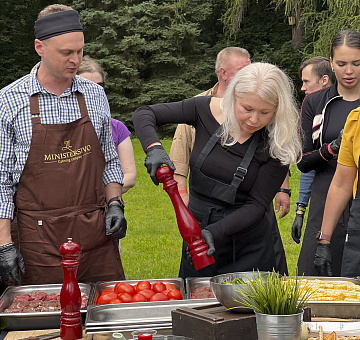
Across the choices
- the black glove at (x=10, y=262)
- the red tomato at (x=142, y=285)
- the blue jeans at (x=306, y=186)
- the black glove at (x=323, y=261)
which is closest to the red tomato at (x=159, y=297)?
the red tomato at (x=142, y=285)

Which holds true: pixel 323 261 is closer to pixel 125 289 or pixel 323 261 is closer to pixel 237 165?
pixel 237 165

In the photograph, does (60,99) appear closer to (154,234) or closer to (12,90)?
(12,90)

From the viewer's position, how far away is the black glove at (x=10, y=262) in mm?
3090

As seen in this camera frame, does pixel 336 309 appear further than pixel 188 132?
No

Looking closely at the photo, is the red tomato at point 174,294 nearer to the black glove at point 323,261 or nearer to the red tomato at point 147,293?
the red tomato at point 147,293

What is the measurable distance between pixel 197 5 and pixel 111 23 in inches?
142

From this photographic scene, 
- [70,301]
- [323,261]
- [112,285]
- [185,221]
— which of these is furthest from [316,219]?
[70,301]

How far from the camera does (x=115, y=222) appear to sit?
3350mm

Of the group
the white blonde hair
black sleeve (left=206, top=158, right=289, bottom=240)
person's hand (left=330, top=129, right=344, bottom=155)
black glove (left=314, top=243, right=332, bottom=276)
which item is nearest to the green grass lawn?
person's hand (left=330, top=129, right=344, bottom=155)

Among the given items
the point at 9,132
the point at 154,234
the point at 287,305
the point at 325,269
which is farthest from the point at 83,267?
the point at 154,234

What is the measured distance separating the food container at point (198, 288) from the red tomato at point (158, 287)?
0.38 ft

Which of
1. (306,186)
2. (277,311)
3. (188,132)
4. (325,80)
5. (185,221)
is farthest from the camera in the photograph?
(325,80)

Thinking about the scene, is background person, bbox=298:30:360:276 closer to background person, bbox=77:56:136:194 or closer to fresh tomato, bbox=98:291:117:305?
background person, bbox=77:56:136:194

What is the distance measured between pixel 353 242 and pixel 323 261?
0.40 metres
